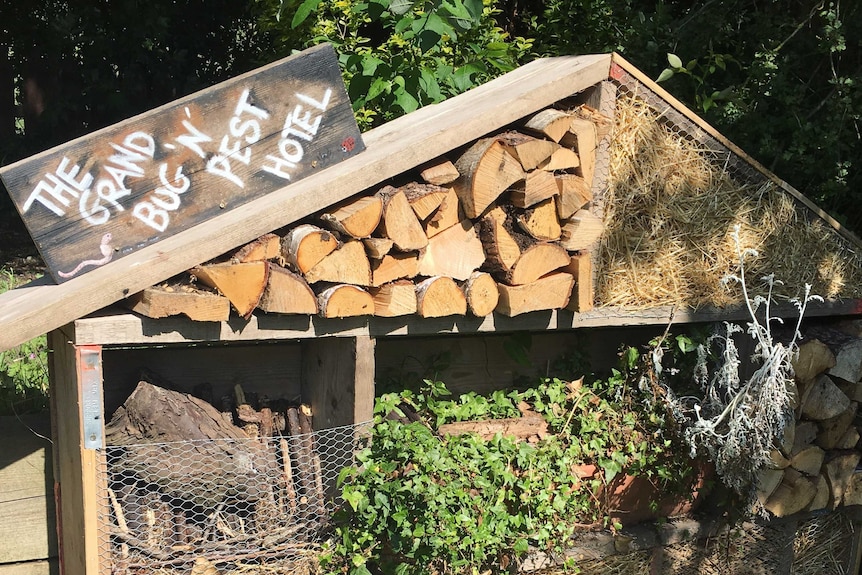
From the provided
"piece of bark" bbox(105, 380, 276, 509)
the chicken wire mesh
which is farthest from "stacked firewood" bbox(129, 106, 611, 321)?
"piece of bark" bbox(105, 380, 276, 509)

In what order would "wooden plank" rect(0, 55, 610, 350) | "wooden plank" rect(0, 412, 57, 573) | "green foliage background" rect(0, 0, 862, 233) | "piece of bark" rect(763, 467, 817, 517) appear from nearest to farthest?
"wooden plank" rect(0, 55, 610, 350)
"wooden plank" rect(0, 412, 57, 573)
"piece of bark" rect(763, 467, 817, 517)
"green foliage background" rect(0, 0, 862, 233)

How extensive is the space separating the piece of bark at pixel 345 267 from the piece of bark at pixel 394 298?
0.29ft

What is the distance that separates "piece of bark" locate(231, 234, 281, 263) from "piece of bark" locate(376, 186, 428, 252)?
371mm

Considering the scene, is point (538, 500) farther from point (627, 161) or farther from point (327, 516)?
point (627, 161)

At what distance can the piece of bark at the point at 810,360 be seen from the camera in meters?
3.77

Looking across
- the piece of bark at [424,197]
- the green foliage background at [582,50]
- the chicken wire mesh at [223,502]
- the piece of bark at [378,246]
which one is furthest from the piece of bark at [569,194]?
the chicken wire mesh at [223,502]

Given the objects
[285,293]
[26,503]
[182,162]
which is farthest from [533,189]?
[26,503]

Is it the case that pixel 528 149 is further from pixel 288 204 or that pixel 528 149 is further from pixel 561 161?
pixel 288 204

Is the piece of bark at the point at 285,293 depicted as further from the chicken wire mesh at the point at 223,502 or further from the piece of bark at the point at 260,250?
the chicken wire mesh at the point at 223,502

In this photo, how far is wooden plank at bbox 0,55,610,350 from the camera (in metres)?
2.59

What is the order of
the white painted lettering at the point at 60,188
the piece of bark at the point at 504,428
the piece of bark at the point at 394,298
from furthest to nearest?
the piece of bark at the point at 504,428 → the piece of bark at the point at 394,298 → the white painted lettering at the point at 60,188

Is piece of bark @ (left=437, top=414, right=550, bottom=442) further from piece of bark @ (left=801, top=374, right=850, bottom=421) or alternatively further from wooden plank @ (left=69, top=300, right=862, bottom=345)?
piece of bark @ (left=801, top=374, right=850, bottom=421)

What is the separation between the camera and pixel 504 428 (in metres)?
3.75

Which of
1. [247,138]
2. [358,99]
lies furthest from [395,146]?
[358,99]
